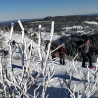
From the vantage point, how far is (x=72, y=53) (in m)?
50.5

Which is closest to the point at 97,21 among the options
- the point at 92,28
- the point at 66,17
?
the point at 92,28

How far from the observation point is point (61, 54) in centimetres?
463

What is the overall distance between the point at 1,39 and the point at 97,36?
74.3 metres

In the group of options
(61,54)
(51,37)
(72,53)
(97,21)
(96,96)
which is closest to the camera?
(51,37)

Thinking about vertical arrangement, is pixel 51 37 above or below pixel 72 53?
above

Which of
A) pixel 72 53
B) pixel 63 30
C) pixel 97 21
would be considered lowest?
pixel 72 53

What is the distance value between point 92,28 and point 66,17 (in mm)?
26909

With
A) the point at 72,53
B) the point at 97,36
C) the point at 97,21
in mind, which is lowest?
the point at 72,53

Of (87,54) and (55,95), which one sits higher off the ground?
(87,54)

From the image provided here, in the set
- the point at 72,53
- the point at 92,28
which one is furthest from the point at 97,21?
the point at 72,53

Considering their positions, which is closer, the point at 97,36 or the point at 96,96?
the point at 96,96

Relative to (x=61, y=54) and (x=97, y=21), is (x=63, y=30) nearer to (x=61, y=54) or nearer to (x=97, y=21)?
(x=97, y=21)

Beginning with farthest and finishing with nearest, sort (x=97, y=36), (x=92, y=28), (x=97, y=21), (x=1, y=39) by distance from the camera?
(x=97, y=21), (x=92, y=28), (x=97, y=36), (x=1, y=39)

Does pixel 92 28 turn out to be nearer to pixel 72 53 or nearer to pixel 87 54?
pixel 72 53
